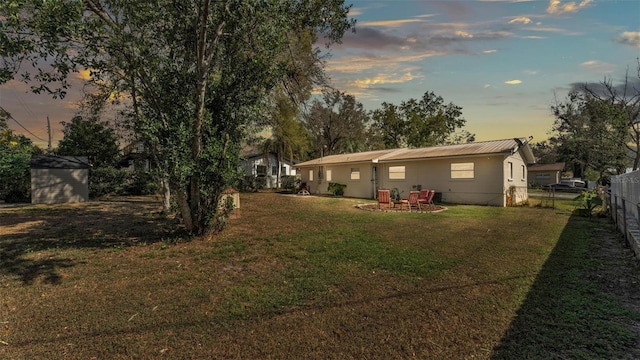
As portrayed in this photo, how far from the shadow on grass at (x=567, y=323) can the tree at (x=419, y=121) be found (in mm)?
36025

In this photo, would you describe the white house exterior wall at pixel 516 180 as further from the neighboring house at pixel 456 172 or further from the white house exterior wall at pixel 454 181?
the white house exterior wall at pixel 454 181

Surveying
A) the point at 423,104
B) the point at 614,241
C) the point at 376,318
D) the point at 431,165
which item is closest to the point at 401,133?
the point at 423,104

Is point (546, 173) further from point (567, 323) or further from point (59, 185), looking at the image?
point (59, 185)

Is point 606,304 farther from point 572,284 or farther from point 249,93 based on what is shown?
point 249,93

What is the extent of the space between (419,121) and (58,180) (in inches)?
1426

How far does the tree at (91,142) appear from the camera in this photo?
24.0m

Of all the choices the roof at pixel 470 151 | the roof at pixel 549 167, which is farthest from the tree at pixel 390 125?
the roof at pixel 549 167

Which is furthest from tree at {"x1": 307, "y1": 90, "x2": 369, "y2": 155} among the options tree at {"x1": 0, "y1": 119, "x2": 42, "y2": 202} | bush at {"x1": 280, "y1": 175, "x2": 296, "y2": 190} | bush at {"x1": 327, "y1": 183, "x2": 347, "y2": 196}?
tree at {"x1": 0, "y1": 119, "x2": 42, "y2": 202}

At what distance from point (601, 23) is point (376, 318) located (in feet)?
47.2

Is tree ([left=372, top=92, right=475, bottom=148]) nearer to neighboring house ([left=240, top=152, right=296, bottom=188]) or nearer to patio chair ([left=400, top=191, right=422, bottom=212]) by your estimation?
neighboring house ([left=240, top=152, right=296, bottom=188])

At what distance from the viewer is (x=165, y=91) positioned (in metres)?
8.07

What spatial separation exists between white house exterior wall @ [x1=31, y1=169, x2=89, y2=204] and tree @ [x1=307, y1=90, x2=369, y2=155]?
86.8 ft

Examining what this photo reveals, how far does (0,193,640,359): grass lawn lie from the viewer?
11.0ft

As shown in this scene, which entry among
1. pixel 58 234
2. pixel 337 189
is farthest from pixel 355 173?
pixel 58 234
